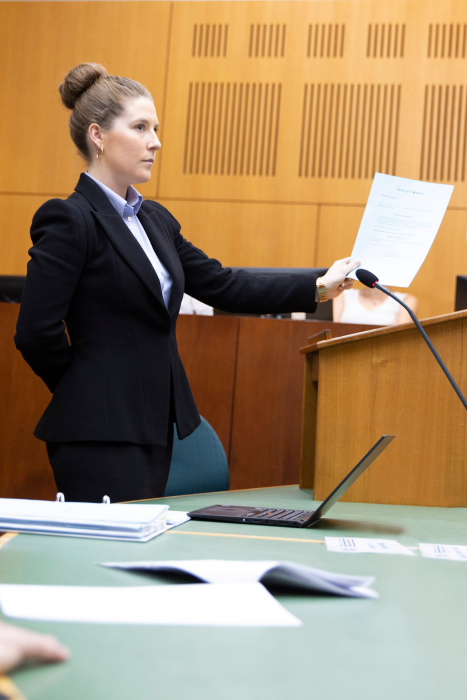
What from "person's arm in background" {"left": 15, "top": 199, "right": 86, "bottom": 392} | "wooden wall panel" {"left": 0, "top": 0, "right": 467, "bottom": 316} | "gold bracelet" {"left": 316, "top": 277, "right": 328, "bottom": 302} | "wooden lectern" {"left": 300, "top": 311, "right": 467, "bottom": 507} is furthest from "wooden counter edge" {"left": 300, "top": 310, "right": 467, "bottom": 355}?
"wooden wall panel" {"left": 0, "top": 0, "right": 467, "bottom": 316}

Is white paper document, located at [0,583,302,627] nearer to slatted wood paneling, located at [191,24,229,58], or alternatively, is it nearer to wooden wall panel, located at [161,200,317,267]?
wooden wall panel, located at [161,200,317,267]

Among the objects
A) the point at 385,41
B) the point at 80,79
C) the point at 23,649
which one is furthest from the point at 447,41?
the point at 23,649

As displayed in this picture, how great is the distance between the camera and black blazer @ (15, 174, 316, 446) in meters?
1.33

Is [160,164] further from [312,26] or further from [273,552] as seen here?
[273,552]

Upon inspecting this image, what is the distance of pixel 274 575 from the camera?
2.10ft

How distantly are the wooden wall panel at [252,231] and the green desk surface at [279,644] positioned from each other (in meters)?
3.82

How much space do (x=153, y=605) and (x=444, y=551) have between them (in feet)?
1.51

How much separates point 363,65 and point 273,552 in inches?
174

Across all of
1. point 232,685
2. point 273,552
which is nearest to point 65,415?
point 273,552

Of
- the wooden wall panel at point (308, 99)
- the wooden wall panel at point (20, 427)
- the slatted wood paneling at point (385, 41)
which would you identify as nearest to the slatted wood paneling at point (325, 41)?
the wooden wall panel at point (308, 99)

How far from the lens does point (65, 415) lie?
4.32ft

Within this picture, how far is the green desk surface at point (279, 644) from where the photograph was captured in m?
0.43

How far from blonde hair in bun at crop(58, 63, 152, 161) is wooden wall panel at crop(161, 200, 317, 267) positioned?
299 centimetres

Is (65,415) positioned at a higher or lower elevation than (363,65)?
lower
